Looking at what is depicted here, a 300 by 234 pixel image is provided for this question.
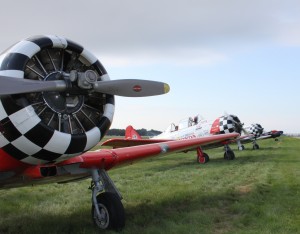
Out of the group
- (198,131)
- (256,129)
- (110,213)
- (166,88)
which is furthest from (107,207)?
(256,129)

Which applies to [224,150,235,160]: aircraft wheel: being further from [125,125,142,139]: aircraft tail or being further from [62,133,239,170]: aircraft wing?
[62,133,239,170]: aircraft wing

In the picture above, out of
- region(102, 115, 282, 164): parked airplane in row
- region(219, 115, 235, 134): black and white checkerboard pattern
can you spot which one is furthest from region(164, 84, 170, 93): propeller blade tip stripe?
region(219, 115, 235, 134): black and white checkerboard pattern

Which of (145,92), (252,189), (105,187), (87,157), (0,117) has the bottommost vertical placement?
(252,189)

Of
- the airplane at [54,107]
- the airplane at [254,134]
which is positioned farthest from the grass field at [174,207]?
the airplane at [254,134]

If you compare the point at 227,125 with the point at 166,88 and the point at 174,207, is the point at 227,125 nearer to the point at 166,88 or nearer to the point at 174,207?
the point at 174,207

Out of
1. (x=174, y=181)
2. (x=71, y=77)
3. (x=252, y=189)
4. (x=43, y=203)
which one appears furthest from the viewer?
(x=174, y=181)

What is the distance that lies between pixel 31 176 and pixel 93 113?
1246 millimetres

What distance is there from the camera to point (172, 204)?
6.49 m

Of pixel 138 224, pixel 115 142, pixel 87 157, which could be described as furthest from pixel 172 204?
pixel 115 142

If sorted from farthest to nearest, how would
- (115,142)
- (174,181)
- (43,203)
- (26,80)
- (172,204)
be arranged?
1. (115,142)
2. (174,181)
3. (43,203)
4. (172,204)
5. (26,80)

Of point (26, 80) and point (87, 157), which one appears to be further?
point (87, 157)

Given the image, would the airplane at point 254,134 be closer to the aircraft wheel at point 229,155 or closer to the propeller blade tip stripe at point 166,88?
the aircraft wheel at point 229,155

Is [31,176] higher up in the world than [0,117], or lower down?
lower down

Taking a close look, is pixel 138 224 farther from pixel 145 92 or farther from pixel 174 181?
pixel 174 181
